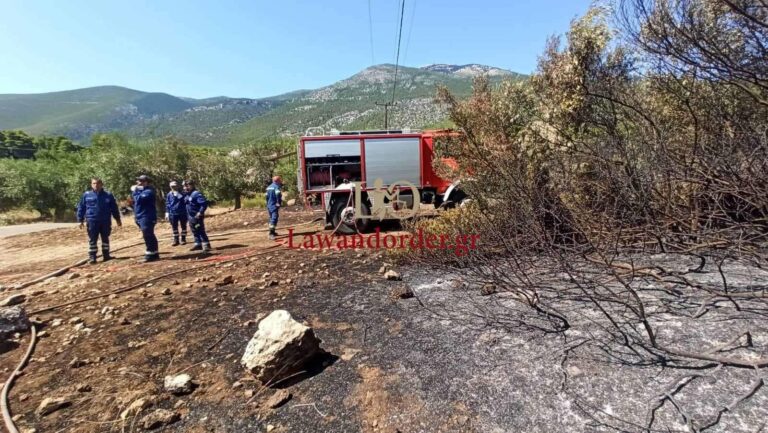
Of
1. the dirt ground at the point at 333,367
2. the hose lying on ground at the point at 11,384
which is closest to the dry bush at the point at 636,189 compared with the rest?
the dirt ground at the point at 333,367

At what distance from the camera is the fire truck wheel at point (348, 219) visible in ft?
29.8

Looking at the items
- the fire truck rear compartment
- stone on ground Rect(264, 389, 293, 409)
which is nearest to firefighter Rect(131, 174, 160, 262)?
the fire truck rear compartment

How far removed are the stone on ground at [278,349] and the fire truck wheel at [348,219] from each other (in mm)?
5683

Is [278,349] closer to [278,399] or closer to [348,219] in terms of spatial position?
[278,399]

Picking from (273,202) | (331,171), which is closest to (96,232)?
(273,202)

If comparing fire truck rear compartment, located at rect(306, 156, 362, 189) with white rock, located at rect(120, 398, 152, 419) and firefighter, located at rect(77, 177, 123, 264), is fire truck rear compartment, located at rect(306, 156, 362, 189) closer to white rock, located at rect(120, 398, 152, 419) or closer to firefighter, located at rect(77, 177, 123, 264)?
firefighter, located at rect(77, 177, 123, 264)

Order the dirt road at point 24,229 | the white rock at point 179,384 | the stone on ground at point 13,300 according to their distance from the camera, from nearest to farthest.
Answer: the white rock at point 179,384
the stone on ground at point 13,300
the dirt road at point 24,229

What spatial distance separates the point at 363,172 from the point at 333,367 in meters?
6.43

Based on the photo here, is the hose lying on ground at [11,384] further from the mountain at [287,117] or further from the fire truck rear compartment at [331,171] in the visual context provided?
the mountain at [287,117]

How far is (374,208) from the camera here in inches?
369

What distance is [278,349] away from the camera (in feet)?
10.2

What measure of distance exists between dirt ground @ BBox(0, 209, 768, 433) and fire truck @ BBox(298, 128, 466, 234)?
334cm

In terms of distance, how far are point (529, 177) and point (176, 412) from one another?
518cm

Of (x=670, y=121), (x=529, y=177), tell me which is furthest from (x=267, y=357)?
(x=670, y=121)
